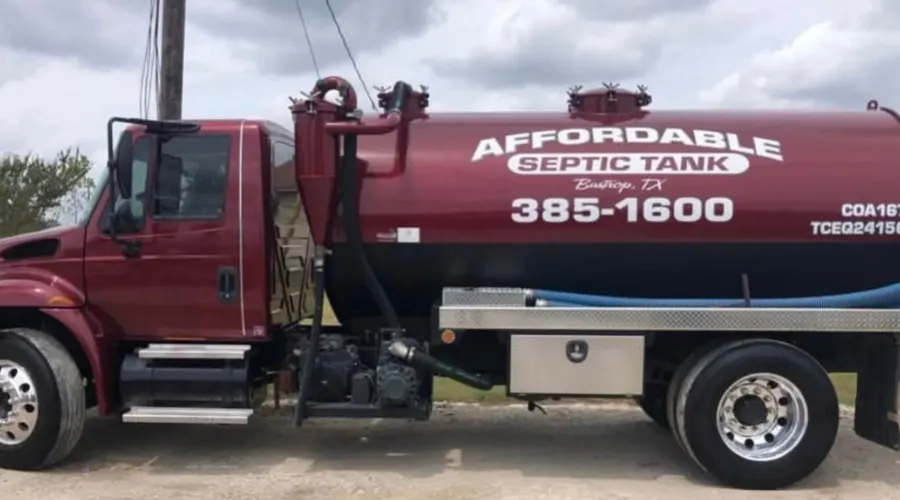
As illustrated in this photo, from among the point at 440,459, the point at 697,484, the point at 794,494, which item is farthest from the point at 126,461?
the point at 794,494

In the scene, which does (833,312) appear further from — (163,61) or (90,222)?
(163,61)

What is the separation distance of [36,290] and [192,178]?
1.41 m

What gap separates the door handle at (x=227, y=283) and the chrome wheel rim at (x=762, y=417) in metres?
3.61

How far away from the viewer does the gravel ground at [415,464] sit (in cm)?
727

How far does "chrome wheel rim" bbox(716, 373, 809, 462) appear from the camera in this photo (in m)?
7.43

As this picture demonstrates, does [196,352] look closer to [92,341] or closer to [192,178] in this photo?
[92,341]

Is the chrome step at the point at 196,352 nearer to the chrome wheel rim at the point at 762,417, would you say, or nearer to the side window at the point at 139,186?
the side window at the point at 139,186

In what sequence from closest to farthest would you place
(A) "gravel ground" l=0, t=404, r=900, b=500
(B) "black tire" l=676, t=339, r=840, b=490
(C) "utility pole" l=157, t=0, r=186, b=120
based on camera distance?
(A) "gravel ground" l=0, t=404, r=900, b=500 < (B) "black tire" l=676, t=339, r=840, b=490 < (C) "utility pole" l=157, t=0, r=186, b=120

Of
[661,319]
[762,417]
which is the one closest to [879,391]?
[762,417]

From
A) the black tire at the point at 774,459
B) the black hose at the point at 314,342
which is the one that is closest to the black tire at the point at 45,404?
the black hose at the point at 314,342

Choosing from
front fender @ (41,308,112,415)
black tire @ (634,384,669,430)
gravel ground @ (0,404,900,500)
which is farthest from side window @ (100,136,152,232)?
black tire @ (634,384,669,430)

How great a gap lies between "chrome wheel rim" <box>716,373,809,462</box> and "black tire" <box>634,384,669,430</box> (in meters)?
0.82

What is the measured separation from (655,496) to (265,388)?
3.20 m

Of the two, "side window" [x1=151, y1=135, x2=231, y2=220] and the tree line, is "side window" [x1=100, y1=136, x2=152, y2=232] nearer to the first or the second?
"side window" [x1=151, y1=135, x2=231, y2=220]
